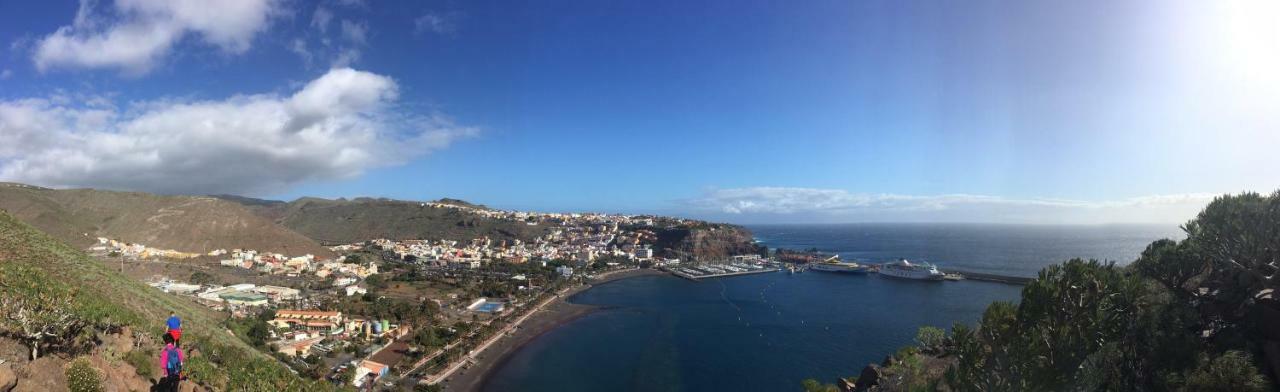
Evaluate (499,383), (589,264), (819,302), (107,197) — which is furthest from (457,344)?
(107,197)

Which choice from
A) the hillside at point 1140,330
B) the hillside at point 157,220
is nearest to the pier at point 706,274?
the hillside at point 157,220

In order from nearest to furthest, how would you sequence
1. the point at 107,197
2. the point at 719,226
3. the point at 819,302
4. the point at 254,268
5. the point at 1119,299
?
the point at 1119,299 → the point at 819,302 → the point at 254,268 → the point at 107,197 → the point at 719,226

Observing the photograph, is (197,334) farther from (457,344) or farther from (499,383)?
(457,344)

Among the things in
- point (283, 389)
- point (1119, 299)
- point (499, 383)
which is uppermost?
point (1119, 299)

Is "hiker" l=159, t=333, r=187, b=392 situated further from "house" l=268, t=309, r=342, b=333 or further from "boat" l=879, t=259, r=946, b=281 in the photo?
"boat" l=879, t=259, r=946, b=281

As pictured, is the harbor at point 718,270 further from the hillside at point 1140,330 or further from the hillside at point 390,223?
the hillside at point 1140,330

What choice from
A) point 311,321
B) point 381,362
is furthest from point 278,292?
point 381,362

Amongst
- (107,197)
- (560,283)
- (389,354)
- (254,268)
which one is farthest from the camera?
(107,197)
